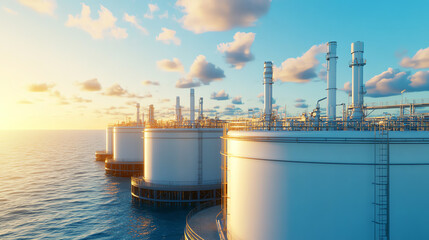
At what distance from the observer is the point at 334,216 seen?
50.1 feet

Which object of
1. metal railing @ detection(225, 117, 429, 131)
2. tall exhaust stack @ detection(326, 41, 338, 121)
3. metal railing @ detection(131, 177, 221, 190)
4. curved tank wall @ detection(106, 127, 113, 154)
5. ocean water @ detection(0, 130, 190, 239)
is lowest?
ocean water @ detection(0, 130, 190, 239)

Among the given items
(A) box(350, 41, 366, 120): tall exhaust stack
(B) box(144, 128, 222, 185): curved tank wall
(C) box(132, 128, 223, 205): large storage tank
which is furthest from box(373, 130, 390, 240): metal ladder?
(B) box(144, 128, 222, 185): curved tank wall

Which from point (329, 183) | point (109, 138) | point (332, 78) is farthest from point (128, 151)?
point (329, 183)

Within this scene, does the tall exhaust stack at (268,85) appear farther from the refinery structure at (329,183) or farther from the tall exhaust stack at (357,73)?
the refinery structure at (329,183)

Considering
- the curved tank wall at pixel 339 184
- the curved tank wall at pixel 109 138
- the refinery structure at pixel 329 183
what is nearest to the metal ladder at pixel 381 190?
the refinery structure at pixel 329 183

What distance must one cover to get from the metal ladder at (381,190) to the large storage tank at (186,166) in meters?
24.2

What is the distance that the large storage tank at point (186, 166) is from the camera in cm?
3747

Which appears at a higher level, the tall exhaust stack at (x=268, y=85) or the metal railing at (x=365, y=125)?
the tall exhaust stack at (x=268, y=85)

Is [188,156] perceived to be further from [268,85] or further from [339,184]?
[339,184]

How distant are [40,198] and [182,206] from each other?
1042 inches

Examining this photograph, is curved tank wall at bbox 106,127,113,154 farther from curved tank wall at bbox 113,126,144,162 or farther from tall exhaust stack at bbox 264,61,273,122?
tall exhaust stack at bbox 264,61,273,122

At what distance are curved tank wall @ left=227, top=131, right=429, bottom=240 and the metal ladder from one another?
0.70ft

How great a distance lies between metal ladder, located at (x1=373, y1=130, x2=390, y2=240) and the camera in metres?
14.8

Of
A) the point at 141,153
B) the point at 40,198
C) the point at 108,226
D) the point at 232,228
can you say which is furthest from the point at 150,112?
the point at 232,228
